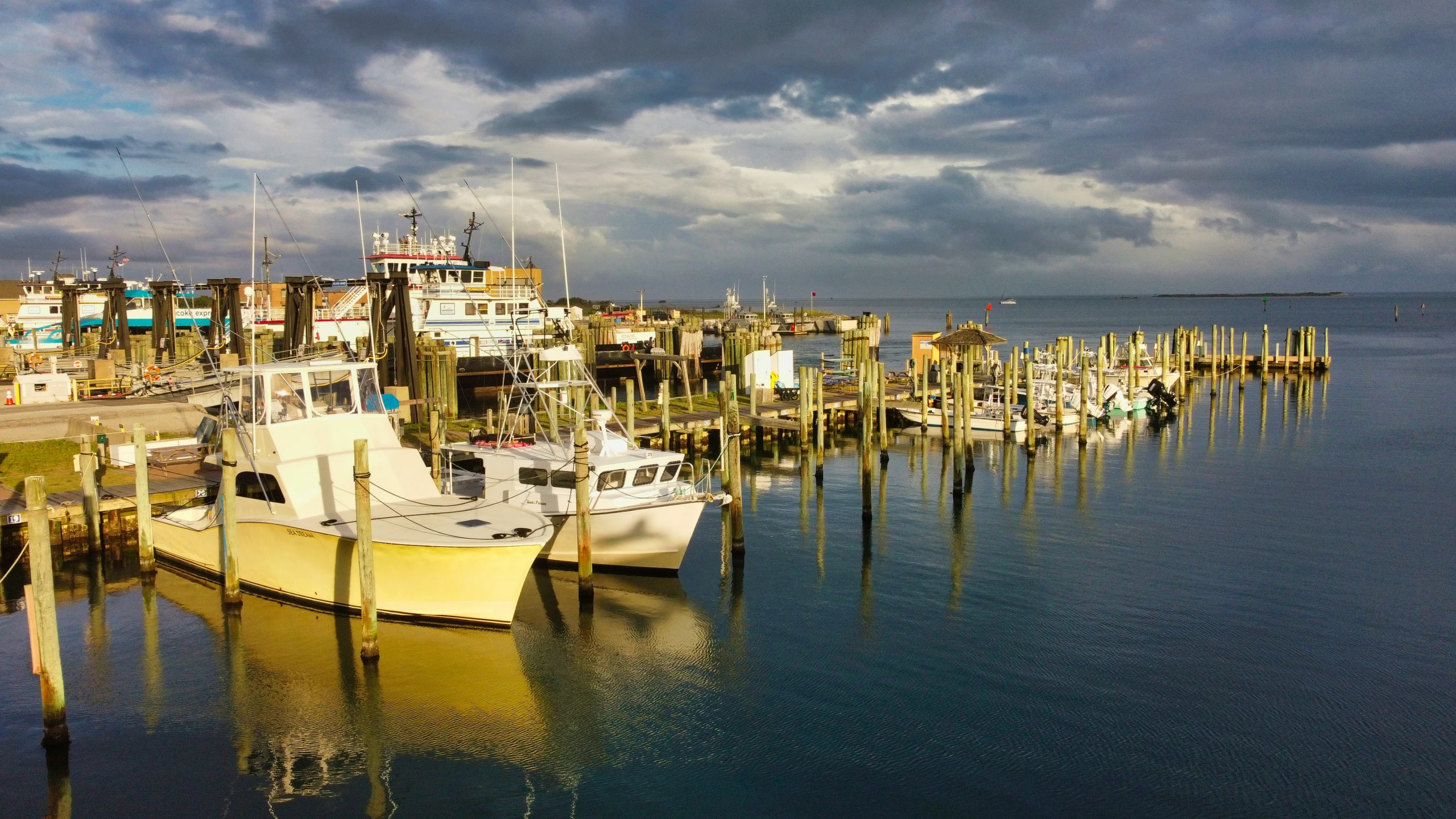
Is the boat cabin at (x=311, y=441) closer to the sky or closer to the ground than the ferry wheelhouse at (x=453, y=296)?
closer to the ground

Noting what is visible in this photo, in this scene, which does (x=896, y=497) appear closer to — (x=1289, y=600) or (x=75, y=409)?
(x=1289, y=600)

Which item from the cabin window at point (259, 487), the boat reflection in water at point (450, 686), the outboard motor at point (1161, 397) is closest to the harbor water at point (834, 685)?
the boat reflection in water at point (450, 686)

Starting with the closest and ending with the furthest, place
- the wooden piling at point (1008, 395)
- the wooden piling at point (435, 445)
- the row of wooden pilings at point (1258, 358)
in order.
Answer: the wooden piling at point (435, 445), the wooden piling at point (1008, 395), the row of wooden pilings at point (1258, 358)

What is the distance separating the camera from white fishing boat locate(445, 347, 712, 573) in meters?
19.4

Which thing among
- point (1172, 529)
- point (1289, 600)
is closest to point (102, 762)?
point (1289, 600)

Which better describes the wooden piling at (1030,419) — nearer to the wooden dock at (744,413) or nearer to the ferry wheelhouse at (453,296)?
the wooden dock at (744,413)

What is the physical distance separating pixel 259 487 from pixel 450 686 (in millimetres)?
6695

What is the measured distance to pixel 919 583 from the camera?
1978cm

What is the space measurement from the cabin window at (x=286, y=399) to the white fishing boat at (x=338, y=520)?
0.02m

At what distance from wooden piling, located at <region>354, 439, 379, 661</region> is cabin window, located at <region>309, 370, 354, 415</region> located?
16.5 ft

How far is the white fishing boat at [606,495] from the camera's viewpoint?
19406 mm

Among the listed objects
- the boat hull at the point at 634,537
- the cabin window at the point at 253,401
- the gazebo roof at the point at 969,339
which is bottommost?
the boat hull at the point at 634,537

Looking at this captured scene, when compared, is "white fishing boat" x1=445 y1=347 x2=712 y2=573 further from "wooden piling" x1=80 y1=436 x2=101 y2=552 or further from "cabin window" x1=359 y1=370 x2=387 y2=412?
"wooden piling" x1=80 y1=436 x2=101 y2=552

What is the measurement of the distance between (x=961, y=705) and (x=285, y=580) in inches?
479
